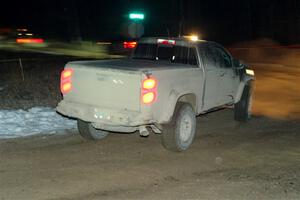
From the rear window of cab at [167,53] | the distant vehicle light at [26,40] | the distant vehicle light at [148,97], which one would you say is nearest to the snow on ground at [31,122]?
the rear window of cab at [167,53]

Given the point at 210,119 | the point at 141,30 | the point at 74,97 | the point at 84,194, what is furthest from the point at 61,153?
the point at 141,30

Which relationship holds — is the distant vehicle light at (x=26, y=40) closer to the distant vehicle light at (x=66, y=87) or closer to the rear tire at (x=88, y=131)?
the rear tire at (x=88, y=131)

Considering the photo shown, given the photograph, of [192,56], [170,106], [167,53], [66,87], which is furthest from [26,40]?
[170,106]

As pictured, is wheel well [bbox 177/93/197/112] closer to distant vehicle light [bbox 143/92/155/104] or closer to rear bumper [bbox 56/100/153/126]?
distant vehicle light [bbox 143/92/155/104]

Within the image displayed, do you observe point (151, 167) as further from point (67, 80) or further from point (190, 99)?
point (67, 80)

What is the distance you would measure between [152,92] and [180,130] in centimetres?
107

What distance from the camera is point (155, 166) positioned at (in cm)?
733

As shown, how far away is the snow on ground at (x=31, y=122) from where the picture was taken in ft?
31.3

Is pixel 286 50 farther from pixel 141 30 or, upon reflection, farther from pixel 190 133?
pixel 190 133

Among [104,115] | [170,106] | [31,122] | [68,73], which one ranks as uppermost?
[68,73]

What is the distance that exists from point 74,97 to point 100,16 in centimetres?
5206

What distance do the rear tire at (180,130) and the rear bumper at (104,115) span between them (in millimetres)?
571

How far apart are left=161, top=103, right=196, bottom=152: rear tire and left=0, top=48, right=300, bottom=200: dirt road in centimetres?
15

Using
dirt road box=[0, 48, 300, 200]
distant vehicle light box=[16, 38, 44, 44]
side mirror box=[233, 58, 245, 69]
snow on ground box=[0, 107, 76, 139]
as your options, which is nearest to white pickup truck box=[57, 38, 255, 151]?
dirt road box=[0, 48, 300, 200]
